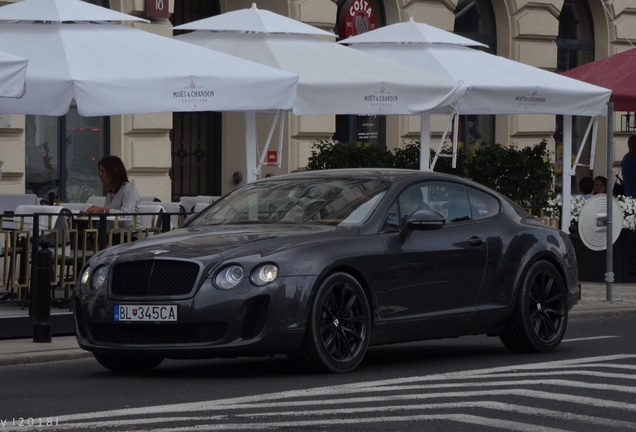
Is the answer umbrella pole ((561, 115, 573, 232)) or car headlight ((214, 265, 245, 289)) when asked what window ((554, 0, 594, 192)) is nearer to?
umbrella pole ((561, 115, 573, 232))

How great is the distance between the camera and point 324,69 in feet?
57.6

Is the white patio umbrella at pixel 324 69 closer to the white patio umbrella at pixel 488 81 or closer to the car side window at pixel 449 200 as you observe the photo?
the white patio umbrella at pixel 488 81

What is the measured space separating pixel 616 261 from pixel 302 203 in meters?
11.1

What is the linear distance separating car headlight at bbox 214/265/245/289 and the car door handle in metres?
2.35

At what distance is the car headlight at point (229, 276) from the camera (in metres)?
11.4

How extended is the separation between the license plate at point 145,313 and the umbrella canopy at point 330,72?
5.34 m

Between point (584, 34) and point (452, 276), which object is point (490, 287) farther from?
point (584, 34)

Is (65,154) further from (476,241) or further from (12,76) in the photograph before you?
(476,241)

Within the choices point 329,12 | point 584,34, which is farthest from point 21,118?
point 584,34

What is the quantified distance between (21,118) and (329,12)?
239 inches

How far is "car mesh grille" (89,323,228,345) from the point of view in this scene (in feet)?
37.4

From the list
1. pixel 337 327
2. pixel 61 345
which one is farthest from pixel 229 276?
pixel 61 345

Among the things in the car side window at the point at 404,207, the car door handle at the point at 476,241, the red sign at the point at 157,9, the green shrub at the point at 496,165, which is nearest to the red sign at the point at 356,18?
the red sign at the point at 157,9

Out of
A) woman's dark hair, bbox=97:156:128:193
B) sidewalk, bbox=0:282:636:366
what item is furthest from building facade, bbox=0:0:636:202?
sidewalk, bbox=0:282:636:366
